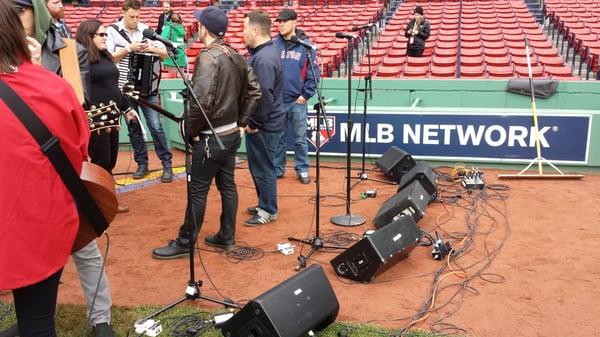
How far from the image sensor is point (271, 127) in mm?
5387

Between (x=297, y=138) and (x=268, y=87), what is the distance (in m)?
1.87

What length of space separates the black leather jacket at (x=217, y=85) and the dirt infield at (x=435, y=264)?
1248 mm

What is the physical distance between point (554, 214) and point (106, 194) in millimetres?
4857

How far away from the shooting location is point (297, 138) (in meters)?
7.01

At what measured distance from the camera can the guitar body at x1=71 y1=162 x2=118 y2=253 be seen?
2383 millimetres

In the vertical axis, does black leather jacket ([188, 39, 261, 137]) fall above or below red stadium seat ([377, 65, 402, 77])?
above

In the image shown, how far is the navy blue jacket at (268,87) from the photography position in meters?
5.12

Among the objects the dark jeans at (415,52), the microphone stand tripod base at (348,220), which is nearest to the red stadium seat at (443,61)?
the dark jeans at (415,52)

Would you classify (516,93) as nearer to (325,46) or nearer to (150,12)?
(325,46)

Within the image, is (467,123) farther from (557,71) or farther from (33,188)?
(33,188)

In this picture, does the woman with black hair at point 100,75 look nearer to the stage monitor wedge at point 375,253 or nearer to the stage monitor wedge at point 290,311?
the stage monitor wedge at point 375,253

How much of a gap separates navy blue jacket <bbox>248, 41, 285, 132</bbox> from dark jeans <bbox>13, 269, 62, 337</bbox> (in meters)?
3.08

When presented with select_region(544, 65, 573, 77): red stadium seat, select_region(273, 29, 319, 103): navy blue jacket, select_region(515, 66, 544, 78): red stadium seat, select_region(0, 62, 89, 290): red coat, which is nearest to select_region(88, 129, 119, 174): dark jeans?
select_region(273, 29, 319, 103): navy blue jacket

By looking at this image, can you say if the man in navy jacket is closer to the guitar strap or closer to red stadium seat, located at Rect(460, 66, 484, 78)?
red stadium seat, located at Rect(460, 66, 484, 78)
